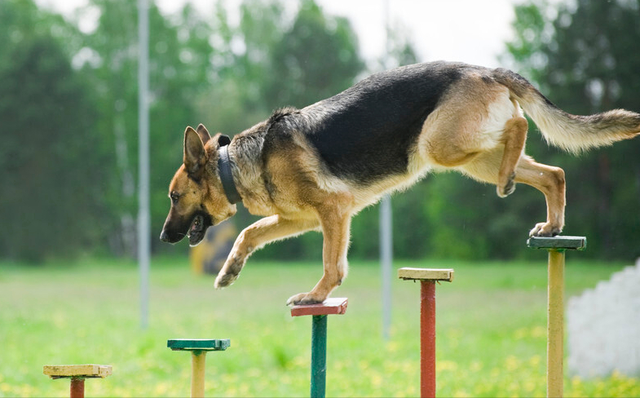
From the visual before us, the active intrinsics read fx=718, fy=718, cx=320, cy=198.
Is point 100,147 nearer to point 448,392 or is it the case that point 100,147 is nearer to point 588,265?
point 588,265

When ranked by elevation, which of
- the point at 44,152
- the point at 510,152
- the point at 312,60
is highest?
the point at 312,60

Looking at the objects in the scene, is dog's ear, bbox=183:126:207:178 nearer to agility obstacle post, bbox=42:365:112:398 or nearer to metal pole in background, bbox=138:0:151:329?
agility obstacle post, bbox=42:365:112:398

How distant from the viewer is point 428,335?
4258mm

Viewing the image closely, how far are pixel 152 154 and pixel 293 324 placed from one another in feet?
45.2

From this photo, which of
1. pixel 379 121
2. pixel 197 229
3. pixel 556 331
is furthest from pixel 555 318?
pixel 197 229

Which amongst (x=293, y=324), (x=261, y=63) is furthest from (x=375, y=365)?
(x=261, y=63)

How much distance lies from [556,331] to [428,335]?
0.75 metres

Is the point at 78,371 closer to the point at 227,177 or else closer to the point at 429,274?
the point at 227,177

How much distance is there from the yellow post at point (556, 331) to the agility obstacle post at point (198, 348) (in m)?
1.89

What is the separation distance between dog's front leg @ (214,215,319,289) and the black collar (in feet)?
0.73

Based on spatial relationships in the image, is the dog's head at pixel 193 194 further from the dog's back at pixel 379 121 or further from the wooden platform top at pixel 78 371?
the wooden platform top at pixel 78 371

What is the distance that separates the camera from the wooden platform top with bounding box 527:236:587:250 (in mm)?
4062

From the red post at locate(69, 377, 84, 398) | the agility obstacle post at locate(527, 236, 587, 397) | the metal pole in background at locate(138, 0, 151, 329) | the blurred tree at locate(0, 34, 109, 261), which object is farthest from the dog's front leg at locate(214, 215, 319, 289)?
the blurred tree at locate(0, 34, 109, 261)

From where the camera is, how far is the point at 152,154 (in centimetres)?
2486
